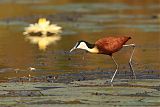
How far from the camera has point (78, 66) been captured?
1499 cm

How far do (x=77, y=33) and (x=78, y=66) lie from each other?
784cm

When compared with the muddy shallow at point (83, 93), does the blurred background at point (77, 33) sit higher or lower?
higher

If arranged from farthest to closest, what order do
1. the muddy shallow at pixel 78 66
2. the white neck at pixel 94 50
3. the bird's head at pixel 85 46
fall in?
1. the white neck at pixel 94 50
2. the bird's head at pixel 85 46
3. the muddy shallow at pixel 78 66

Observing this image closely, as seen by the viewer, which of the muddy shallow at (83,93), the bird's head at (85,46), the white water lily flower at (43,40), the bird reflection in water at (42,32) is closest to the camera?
the muddy shallow at (83,93)

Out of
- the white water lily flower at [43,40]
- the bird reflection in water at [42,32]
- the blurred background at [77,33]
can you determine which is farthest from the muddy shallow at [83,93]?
the bird reflection in water at [42,32]

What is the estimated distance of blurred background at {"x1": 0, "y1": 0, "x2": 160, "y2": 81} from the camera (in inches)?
589

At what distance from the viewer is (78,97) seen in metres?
10.8

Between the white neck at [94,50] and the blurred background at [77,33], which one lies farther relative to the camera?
the blurred background at [77,33]

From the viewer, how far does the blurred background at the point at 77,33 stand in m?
15.0

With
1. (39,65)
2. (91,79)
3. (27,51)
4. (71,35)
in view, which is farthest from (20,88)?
(71,35)

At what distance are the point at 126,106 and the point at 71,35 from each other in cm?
1243

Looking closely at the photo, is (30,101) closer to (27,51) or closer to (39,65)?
(39,65)

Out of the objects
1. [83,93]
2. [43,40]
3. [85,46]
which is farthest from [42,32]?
[83,93]

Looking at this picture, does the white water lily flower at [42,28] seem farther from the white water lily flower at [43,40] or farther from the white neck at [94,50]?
the white neck at [94,50]
